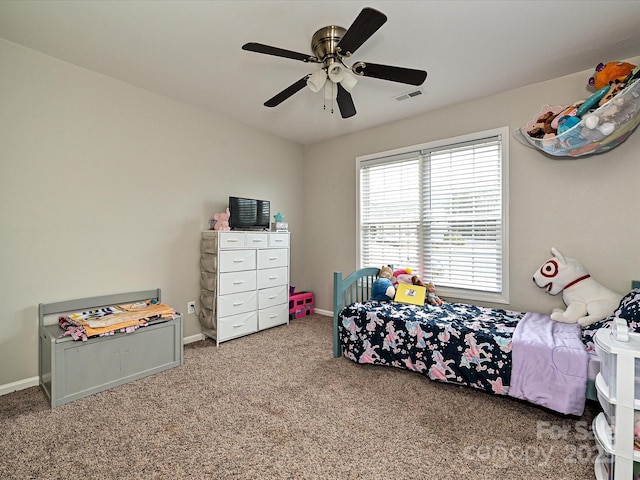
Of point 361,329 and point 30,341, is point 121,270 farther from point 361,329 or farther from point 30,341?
point 361,329

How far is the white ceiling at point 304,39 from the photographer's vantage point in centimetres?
186

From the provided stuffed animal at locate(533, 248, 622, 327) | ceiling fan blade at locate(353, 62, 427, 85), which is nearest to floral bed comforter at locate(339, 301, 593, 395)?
stuffed animal at locate(533, 248, 622, 327)

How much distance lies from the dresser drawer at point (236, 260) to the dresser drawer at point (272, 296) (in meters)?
0.36

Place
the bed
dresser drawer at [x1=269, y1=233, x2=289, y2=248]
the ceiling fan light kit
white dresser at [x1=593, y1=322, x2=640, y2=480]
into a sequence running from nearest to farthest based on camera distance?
white dresser at [x1=593, y1=322, x2=640, y2=480] → the bed → the ceiling fan light kit → dresser drawer at [x1=269, y1=233, x2=289, y2=248]

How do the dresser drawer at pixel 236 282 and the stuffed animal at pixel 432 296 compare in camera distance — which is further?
the dresser drawer at pixel 236 282

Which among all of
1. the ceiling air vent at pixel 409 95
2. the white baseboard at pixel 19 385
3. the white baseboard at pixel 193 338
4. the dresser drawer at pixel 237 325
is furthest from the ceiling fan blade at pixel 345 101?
the white baseboard at pixel 19 385

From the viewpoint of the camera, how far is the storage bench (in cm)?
207

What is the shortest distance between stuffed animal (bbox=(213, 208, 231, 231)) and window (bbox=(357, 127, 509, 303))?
167 centimetres

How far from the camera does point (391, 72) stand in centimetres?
190

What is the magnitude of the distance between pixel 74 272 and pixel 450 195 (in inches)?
141

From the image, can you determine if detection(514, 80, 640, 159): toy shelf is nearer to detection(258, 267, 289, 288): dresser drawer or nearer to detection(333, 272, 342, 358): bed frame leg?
detection(333, 272, 342, 358): bed frame leg

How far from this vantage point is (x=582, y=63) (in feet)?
7.94

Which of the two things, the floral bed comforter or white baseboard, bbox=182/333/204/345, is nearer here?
the floral bed comforter

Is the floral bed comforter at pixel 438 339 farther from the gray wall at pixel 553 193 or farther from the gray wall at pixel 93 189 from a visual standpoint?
the gray wall at pixel 93 189
